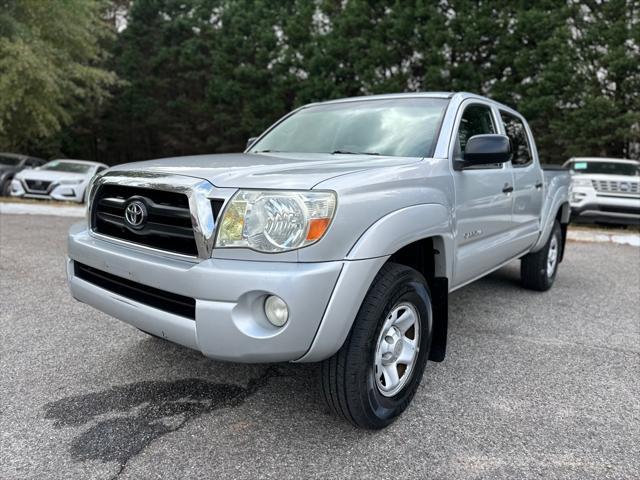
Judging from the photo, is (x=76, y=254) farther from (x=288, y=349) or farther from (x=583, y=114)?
(x=583, y=114)

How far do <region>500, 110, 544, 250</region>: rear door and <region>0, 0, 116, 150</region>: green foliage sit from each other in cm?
1269

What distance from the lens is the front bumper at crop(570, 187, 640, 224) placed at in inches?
405

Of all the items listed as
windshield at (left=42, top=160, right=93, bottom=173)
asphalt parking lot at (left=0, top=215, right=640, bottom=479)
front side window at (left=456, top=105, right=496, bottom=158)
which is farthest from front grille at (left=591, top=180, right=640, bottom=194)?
windshield at (left=42, top=160, right=93, bottom=173)

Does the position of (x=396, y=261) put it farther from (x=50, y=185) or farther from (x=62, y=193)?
(x=50, y=185)

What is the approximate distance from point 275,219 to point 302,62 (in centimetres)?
1966

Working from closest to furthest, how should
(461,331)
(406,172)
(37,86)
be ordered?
(406,172) → (461,331) → (37,86)

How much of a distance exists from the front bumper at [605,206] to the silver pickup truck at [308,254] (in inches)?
328

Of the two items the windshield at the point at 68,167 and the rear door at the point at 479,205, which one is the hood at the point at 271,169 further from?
the windshield at the point at 68,167

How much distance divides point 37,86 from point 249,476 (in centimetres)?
1495

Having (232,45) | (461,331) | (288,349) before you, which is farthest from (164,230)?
(232,45)

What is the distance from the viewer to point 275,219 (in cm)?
215

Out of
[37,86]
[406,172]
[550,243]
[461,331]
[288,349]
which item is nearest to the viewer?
[288,349]

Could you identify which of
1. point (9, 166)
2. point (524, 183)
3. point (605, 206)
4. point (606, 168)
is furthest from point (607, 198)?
point (9, 166)

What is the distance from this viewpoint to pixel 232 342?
6.93 ft
